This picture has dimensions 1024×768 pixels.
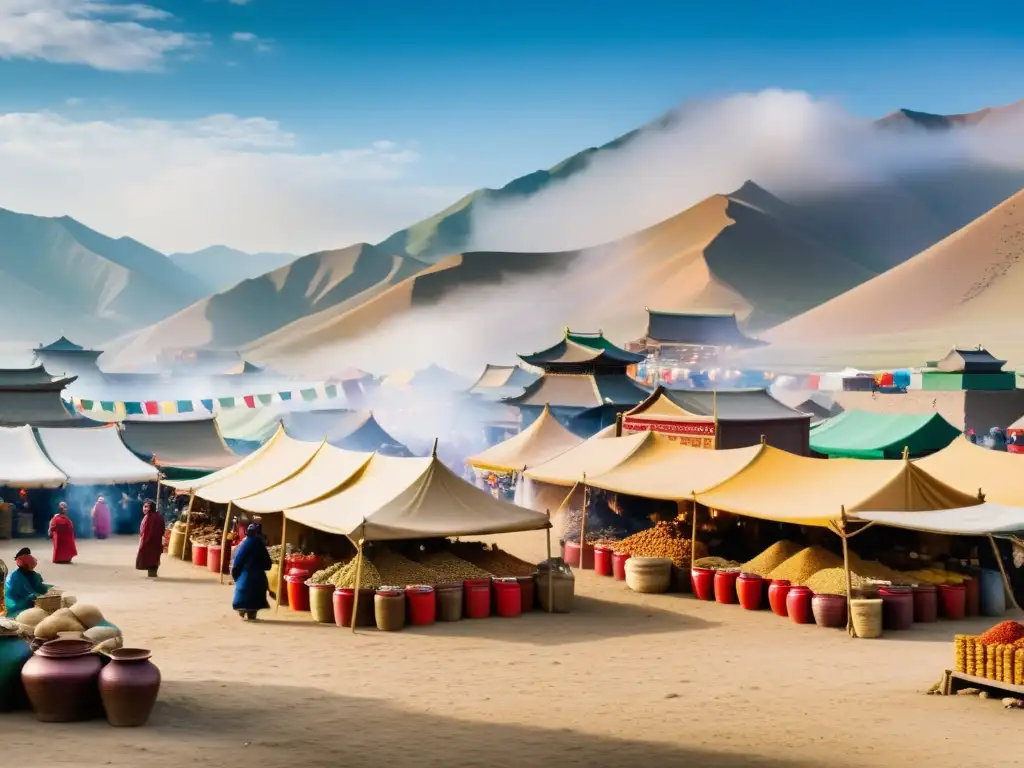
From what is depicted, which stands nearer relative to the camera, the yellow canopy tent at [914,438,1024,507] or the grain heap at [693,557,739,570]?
the grain heap at [693,557,739,570]

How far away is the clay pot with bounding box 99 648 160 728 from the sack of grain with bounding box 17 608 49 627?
5.69ft

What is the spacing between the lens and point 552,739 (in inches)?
459

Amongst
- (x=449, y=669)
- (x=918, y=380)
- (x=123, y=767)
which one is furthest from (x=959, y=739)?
(x=918, y=380)

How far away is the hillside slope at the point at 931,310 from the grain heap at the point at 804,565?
9722 centimetres

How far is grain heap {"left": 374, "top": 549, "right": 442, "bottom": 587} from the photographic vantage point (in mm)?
18359

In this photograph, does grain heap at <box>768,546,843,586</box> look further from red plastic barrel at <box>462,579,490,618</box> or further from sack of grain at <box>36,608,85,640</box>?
sack of grain at <box>36,608,85,640</box>

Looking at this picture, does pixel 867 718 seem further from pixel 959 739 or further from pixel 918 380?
pixel 918 380

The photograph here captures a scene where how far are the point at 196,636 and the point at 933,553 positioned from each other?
1152cm

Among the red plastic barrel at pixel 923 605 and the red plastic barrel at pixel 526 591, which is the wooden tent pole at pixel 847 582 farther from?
the red plastic barrel at pixel 526 591

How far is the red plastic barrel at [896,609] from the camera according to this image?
59.0 feet

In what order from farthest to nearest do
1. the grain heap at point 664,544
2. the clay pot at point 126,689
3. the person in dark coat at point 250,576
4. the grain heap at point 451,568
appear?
the grain heap at point 664,544 < the grain heap at point 451,568 < the person in dark coat at point 250,576 < the clay pot at point 126,689

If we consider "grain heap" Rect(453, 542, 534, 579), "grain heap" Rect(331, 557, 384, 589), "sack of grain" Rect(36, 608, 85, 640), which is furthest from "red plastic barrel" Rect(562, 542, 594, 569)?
"sack of grain" Rect(36, 608, 85, 640)

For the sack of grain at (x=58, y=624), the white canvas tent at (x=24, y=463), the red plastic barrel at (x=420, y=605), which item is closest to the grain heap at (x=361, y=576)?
the red plastic barrel at (x=420, y=605)

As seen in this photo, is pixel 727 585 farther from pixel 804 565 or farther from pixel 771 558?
pixel 804 565
